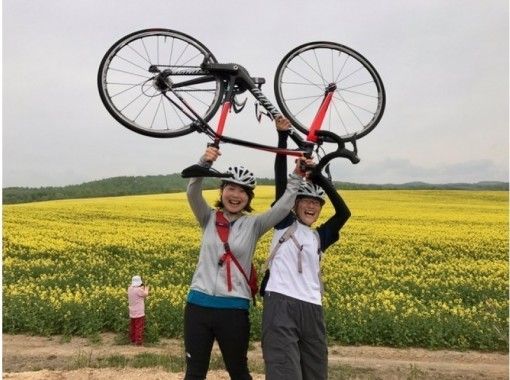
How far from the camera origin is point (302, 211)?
4574 mm

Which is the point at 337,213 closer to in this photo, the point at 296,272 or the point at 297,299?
the point at 296,272

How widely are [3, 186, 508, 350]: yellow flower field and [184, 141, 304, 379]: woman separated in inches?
216

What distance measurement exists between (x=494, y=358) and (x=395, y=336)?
A: 166 cm

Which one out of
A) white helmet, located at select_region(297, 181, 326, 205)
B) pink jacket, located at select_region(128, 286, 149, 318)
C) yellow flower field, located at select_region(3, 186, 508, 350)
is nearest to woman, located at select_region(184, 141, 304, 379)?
white helmet, located at select_region(297, 181, 326, 205)

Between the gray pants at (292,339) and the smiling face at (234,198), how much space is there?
74 cm

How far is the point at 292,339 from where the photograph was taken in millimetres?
4078

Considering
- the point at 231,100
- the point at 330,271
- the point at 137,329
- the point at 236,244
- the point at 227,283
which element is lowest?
the point at 137,329

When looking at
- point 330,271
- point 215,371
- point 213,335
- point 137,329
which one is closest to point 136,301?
point 137,329

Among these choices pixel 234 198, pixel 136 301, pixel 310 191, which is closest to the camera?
pixel 234 198

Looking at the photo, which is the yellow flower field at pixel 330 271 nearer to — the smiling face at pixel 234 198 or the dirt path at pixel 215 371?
the dirt path at pixel 215 371

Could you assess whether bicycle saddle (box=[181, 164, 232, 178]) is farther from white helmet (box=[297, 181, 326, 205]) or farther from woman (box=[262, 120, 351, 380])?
white helmet (box=[297, 181, 326, 205])

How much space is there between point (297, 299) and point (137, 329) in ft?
18.8

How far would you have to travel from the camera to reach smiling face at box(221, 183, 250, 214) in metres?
4.39

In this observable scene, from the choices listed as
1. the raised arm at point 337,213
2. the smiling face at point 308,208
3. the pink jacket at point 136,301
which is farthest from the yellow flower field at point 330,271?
the smiling face at point 308,208
